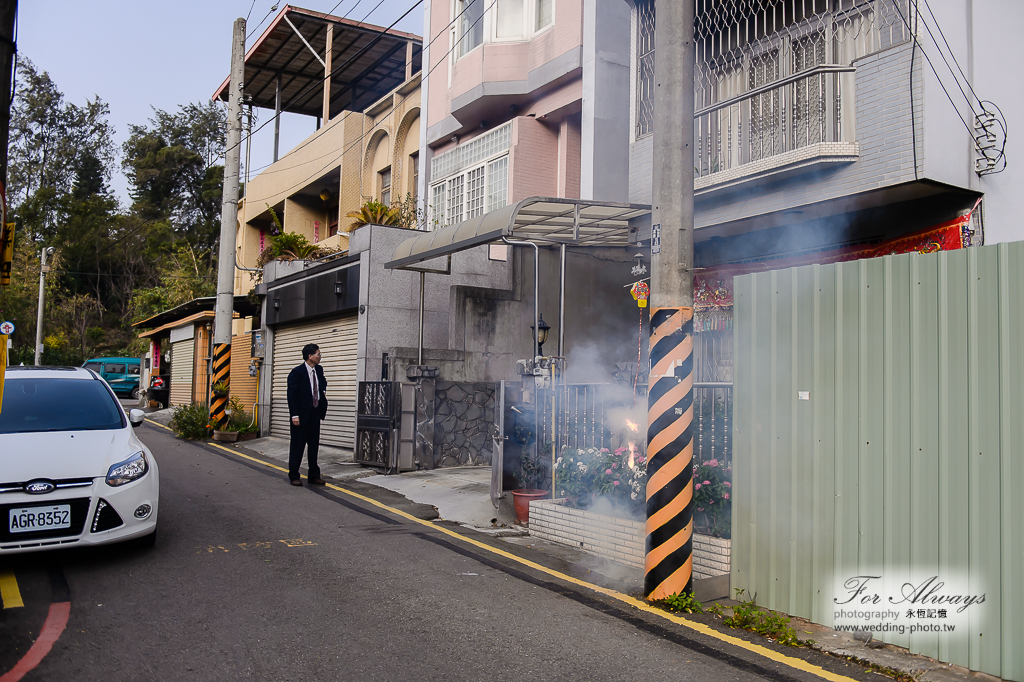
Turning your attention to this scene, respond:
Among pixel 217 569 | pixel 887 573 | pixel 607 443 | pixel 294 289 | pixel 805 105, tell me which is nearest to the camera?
pixel 887 573

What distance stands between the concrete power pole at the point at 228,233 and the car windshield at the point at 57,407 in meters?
10.3

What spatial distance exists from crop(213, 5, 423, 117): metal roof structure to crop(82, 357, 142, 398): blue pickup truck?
55.1ft

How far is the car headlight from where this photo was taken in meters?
6.22

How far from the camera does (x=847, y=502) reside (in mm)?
5027

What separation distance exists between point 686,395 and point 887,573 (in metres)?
1.71

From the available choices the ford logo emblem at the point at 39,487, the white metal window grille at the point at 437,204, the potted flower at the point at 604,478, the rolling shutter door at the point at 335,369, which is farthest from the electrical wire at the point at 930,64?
the white metal window grille at the point at 437,204

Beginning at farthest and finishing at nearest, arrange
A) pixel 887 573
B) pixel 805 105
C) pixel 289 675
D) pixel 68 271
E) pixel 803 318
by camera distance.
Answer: pixel 68 271, pixel 805 105, pixel 803 318, pixel 887 573, pixel 289 675

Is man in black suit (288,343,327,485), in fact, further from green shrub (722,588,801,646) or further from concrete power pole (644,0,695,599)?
green shrub (722,588,801,646)

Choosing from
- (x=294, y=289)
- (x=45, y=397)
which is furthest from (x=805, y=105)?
(x=294, y=289)

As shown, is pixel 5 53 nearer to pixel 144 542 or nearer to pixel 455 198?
pixel 144 542

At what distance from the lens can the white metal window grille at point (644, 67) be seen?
11.5 metres

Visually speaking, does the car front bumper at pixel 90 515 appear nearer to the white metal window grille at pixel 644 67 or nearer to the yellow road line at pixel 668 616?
the yellow road line at pixel 668 616

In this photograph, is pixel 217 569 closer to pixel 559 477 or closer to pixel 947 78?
pixel 559 477

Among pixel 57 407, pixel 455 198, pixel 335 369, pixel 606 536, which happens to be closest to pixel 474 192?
pixel 455 198
